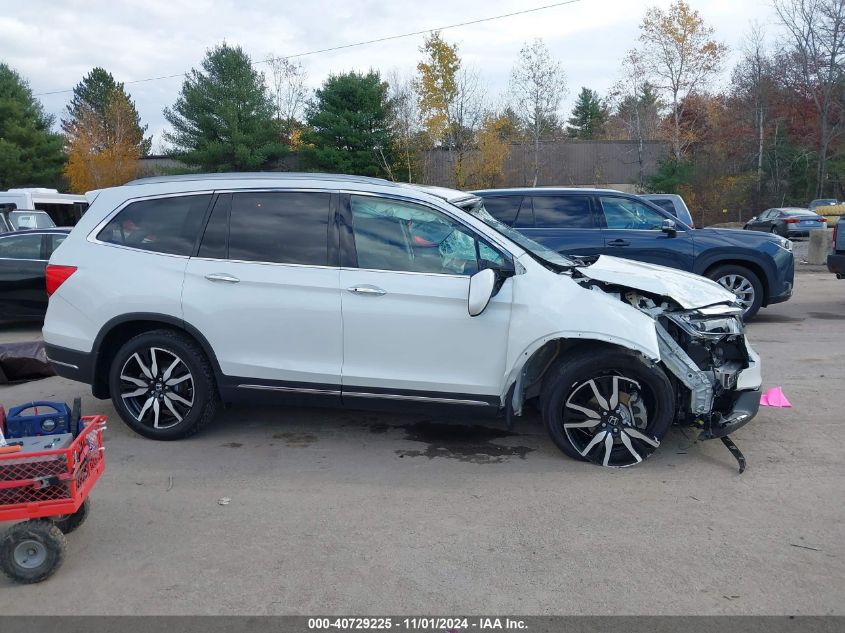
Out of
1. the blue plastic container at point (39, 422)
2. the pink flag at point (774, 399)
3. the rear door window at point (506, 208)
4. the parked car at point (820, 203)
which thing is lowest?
the pink flag at point (774, 399)

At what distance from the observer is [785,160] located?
1582 inches

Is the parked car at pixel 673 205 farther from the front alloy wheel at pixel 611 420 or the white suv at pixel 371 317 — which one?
the front alloy wheel at pixel 611 420

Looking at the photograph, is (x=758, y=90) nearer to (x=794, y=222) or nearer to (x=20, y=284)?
(x=794, y=222)

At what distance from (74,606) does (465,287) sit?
292 cm

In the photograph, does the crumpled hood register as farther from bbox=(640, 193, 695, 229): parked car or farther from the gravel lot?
bbox=(640, 193, 695, 229): parked car

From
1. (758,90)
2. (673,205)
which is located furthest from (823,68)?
(673,205)

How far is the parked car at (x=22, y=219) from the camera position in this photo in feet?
52.7

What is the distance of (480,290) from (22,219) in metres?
14.8

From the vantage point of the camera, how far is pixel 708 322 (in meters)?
5.08

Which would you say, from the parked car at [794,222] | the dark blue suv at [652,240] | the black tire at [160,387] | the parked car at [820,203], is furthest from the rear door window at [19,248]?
the parked car at [820,203]

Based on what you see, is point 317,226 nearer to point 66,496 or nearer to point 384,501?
point 384,501

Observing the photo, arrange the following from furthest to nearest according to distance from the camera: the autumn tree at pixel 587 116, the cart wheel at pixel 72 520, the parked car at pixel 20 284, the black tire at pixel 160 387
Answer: the autumn tree at pixel 587 116 → the parked car at pixel 20 284 → the black tire at pixel 160 387 → the cart wheel at pixel 72 520
